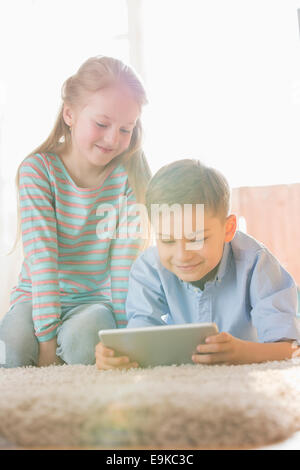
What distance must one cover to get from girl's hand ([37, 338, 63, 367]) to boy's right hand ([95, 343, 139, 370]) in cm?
33

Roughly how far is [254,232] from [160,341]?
3.30 feet

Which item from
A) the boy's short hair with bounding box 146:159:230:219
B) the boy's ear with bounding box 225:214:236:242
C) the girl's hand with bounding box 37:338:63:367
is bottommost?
the girl's hand with bounding box 37:338:63:367

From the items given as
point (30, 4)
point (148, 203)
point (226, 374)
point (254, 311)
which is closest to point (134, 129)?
point (148, 203)

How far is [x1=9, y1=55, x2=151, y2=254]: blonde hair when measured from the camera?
115 cm

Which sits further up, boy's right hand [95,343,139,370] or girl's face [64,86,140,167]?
girl's face [64,86,140,167]

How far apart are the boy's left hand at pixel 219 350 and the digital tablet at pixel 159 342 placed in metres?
0.01

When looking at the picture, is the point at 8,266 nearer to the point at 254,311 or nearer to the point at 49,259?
the point at 49,259

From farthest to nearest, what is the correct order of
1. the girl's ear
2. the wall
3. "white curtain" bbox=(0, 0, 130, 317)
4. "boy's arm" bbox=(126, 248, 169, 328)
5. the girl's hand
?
1. "white curtain" bbox=(0, 0, 130, 317)
2. the wall
3. the girl's ear
4. the girl's hand
5. "boy's arm" bbox=(126, 248, 169, 328)

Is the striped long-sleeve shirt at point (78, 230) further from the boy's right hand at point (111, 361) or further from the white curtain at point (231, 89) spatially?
the white curtain at point (231, 89)

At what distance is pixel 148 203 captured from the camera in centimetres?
96

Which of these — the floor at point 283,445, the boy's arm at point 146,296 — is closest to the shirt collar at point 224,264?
the boy's arm at point 146,296

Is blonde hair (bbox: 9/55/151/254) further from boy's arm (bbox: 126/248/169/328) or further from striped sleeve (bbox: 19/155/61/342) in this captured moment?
boy's arm (bbox: 126/248/169/328)

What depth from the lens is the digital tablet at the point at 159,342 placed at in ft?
2.27

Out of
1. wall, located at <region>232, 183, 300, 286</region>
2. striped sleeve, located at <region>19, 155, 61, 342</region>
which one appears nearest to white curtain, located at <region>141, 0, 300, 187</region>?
wall, located at <region>232, 183, 300, 286</region>
